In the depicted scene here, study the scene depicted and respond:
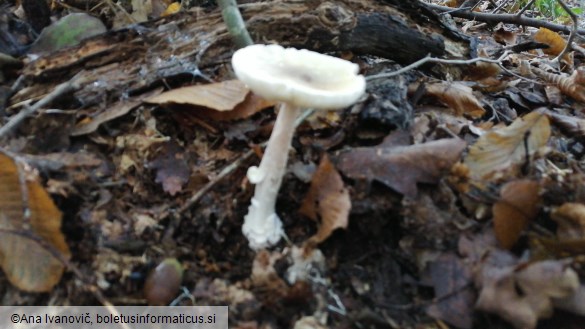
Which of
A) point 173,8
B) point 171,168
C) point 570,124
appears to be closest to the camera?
point 171,168

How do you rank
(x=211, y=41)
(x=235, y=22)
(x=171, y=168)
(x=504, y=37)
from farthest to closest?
1. (x=504, y=37)
2. (x=211, y=41)
3. (x=235, y=22)
4. (x=171, y=168)

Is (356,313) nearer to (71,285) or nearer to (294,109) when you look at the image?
(294,109)

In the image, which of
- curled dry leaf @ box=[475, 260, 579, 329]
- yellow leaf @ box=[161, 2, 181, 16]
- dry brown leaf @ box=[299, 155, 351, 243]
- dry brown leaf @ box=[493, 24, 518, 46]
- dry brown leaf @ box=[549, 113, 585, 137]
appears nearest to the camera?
curled dry leaf @ box=[475, 260, 579, 329]

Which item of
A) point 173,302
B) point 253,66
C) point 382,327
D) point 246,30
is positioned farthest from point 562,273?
point 246,30

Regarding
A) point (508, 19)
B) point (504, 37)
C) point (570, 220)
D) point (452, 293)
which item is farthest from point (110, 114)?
point (504, 37)

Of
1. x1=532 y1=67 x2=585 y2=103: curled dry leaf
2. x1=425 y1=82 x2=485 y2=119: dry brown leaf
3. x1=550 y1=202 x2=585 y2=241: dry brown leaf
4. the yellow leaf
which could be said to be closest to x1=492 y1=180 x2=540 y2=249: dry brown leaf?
x1=550 y1=202 x2=585 y2=241: dry brown leaf

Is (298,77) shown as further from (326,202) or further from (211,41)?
(211,41)

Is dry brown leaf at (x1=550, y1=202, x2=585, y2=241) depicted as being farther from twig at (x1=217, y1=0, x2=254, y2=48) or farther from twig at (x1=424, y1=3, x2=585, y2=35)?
twig at (x1=424, y1=3, x2=585, y2=35)
